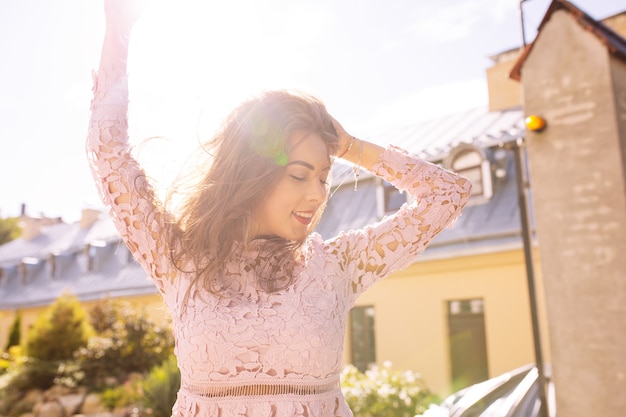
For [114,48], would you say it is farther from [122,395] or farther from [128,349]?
[128,349]

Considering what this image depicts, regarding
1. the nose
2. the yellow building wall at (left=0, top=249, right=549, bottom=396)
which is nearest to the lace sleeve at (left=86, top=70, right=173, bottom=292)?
the nose

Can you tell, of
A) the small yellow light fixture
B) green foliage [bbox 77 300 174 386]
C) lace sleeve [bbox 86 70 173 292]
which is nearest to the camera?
lace sleeve [bbox 86 70 173 292]

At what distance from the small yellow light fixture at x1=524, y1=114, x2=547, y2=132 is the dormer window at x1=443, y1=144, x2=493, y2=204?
5838mm

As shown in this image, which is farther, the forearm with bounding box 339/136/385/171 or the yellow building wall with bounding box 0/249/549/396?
the yellow building wall with bounding box 0/249/549/396

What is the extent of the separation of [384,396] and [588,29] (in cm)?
575

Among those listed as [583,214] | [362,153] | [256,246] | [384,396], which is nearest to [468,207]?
[384,396]

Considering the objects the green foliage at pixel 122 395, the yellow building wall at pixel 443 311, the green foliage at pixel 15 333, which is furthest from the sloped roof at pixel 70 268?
the yellow building wall at pixel 443 311

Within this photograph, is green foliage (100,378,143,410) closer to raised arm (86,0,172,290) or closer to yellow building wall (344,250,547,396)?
yellow building wall (344,250,547,396)

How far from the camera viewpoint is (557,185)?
4.85 m

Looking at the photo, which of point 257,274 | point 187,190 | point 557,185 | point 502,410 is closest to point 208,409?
point 257,274

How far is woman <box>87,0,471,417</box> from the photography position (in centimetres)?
151

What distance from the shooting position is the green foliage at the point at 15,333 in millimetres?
19625

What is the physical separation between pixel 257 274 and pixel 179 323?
272mm

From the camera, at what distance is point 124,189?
5.42ft
